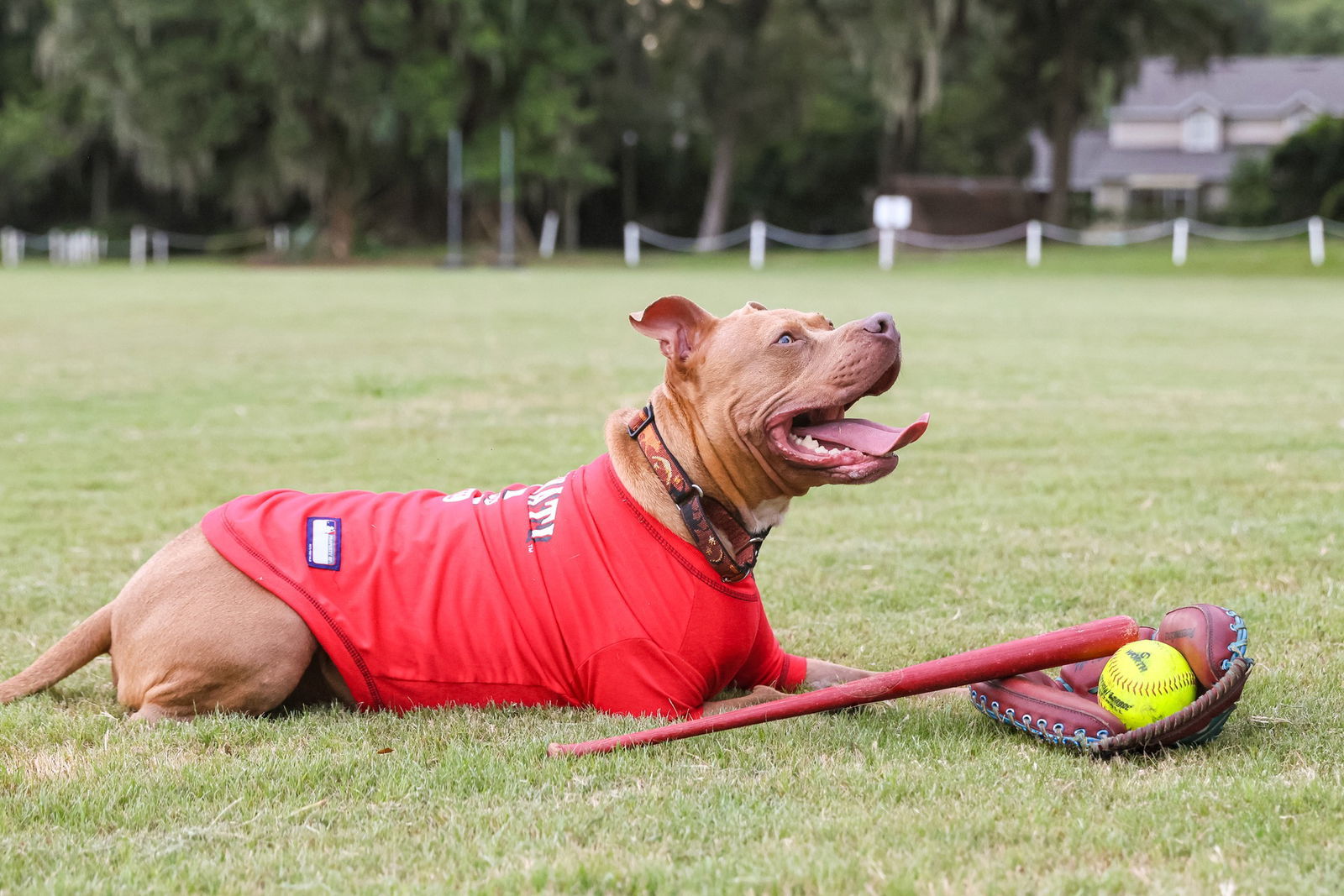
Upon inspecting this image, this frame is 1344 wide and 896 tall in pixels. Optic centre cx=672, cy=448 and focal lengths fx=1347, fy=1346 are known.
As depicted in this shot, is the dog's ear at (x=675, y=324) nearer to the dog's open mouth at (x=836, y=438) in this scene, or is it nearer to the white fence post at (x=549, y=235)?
the dog's open mouth at (x=836, y=438)

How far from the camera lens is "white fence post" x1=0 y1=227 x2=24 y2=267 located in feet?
144

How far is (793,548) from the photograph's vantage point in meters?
6.37

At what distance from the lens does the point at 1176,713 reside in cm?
341

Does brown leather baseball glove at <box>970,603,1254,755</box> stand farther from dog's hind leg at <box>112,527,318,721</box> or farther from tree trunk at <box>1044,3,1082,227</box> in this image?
tree trunk at <box>1044,3,1082,227</box>

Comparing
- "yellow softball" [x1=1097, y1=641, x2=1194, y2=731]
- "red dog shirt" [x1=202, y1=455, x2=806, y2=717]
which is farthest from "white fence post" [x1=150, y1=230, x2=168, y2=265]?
"yellow softball" [x1=1097, y1=641, x2=1194, y2=731]

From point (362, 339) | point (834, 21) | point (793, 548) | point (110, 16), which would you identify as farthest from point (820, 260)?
point (793, 548)

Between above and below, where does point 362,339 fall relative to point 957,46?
below

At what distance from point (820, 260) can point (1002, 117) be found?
1681 cm

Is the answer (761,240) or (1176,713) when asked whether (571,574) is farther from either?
(761,240)

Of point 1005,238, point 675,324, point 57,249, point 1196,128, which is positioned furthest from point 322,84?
point 1196,128

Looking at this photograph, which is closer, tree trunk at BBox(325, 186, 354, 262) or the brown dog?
the brown dog

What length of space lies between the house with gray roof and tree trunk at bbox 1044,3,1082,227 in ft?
74.3

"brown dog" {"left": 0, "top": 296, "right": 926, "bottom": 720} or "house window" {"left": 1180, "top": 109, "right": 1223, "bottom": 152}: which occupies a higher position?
"house window" {"left": 1180, "top": 109, "right": 1223, "bottom": 152}

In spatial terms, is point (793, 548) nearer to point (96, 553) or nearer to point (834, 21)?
point (96, 553)
